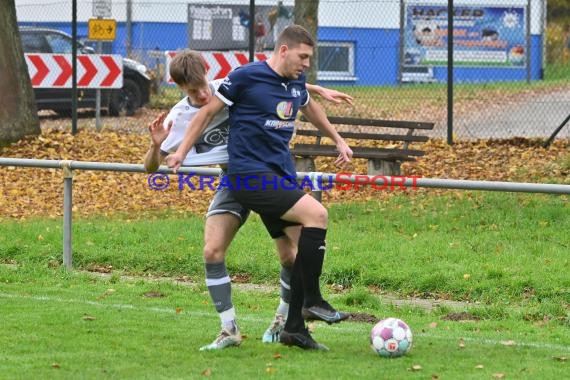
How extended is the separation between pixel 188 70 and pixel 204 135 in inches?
17.6

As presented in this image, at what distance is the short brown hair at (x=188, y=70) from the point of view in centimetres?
753

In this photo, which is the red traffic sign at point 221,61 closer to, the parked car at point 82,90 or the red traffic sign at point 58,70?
the red traffic sign at point 58,70

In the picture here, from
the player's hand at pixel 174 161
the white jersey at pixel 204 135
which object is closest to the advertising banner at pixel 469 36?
the white jersey at pixel 204 135

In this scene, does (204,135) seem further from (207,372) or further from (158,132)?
(207,372)

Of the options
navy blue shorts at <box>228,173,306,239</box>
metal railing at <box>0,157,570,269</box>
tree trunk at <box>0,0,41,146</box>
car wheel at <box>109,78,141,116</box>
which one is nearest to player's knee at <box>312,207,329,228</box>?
navy blue shorts at <box>228,173,306,239</box>

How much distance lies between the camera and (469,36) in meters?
27.0

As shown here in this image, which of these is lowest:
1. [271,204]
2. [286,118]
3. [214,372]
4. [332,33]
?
[214,372]

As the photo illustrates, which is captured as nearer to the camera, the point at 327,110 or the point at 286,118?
the point at 286,118

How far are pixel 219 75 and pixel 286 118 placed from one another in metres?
12.1

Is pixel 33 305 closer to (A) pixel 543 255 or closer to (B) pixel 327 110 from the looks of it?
(A) pixel 543 255

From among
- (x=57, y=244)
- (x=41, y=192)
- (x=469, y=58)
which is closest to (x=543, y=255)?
(x=57, y=244)

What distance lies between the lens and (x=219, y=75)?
1955 cm

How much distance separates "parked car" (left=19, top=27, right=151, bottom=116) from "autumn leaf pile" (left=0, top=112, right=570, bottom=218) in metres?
3.07

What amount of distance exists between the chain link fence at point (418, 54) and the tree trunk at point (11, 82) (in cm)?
243
